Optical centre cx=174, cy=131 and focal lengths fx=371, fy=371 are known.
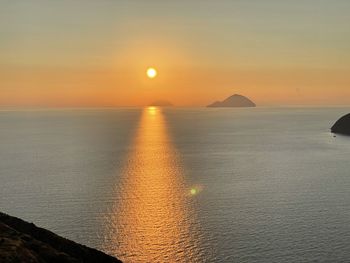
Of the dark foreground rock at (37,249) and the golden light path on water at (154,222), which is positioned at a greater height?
the dark foreground rock at (37,249)

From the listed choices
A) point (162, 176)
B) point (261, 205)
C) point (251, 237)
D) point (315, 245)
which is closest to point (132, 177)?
point (162, 176)

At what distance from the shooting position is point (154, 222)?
8919 centimetres

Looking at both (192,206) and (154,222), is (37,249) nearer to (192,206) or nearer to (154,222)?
(154,222)

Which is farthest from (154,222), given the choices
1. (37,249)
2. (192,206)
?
(37,249)

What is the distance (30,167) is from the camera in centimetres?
16362

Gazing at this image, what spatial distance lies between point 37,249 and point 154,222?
34.9 metres

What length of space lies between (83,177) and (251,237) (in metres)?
80.1

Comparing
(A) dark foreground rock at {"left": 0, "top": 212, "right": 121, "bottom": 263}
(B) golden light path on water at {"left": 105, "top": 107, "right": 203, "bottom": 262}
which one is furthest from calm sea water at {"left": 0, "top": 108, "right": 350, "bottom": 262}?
(A) dark foreground rock at {"left": 0, "top": 212, "right": 121, "bottom": 263}

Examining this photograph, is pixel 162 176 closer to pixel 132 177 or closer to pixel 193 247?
pixel 132 177

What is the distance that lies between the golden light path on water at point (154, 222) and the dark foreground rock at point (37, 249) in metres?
8.72

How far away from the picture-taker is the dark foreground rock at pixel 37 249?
54031mm

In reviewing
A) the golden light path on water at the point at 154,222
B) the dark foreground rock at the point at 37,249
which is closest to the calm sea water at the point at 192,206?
the golden light path on water at the point at 154,222

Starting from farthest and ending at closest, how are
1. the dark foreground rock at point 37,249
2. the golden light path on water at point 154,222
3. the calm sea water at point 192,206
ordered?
the calm sea water at point 192,206, the golden light path on water at point 154,222, the dark foreground rock at point 37,249

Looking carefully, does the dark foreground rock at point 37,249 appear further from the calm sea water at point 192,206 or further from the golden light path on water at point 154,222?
the golden light path on water at point 154,222
